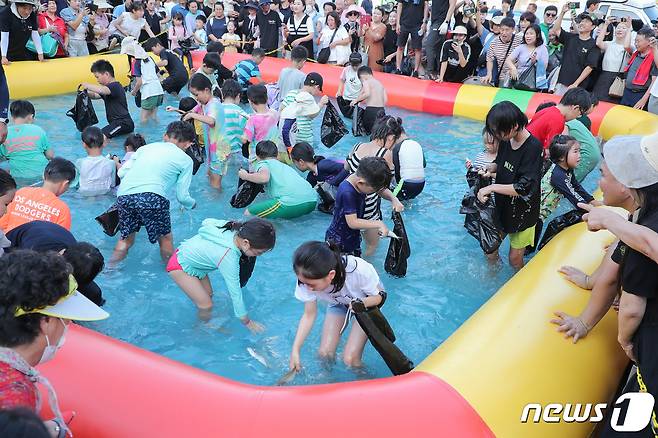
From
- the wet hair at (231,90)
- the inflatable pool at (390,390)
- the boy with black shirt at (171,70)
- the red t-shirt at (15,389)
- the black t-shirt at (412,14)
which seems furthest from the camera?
the black t-shirt at (412,14)

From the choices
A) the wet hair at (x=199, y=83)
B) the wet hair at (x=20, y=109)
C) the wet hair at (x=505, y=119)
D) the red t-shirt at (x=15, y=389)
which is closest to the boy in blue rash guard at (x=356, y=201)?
the wet hair at (x=505, y=119)

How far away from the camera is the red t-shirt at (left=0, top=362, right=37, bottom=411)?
1.71m

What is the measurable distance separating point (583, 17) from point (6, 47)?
8916 millimetres

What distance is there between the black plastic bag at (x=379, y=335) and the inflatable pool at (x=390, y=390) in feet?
0.93

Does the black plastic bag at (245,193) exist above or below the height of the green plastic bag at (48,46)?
below

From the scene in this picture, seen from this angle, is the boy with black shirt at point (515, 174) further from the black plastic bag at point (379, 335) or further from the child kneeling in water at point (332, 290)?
the black plastic bag at point (379, 335)

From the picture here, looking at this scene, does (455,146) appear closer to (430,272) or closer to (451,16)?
(451,16)

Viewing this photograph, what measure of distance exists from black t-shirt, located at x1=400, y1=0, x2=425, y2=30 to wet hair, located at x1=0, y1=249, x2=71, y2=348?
32.4 feet

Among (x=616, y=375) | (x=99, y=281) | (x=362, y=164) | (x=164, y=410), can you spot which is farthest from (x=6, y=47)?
(x=616, y=375)

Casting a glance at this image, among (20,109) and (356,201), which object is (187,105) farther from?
(356,201)

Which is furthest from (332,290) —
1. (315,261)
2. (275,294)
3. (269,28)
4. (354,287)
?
(269,28)

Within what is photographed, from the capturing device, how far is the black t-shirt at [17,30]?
29.1ft

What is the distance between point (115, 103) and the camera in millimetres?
7375

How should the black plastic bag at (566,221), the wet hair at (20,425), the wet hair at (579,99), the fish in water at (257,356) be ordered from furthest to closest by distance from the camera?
the wet hair at (579,99), the black plastic bag at (566,221), the fish in water at (257,356), the wet hair at (20,425)
